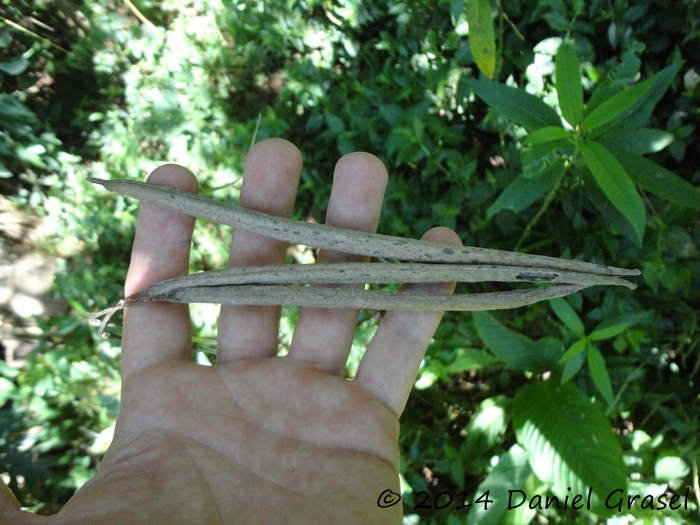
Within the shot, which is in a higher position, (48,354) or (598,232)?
(598,232)

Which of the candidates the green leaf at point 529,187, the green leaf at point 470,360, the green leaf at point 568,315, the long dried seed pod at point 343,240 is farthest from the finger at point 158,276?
the green leaf at point 568,315

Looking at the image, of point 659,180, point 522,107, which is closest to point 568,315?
point 659,180

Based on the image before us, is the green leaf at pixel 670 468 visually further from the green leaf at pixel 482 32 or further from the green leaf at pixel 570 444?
the green leaf at pixel 482 32

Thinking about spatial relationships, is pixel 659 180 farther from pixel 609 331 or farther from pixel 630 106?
pixel 609 331

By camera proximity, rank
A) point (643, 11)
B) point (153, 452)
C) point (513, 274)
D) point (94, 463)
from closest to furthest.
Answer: point (153, 452) < point (513, 274) < point (643, 11) < point (94, 463)

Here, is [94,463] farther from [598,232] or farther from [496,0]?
[496,0]

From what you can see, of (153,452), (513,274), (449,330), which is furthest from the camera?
(449,330)

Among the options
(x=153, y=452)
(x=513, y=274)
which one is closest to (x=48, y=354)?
(x=153, y=452)
